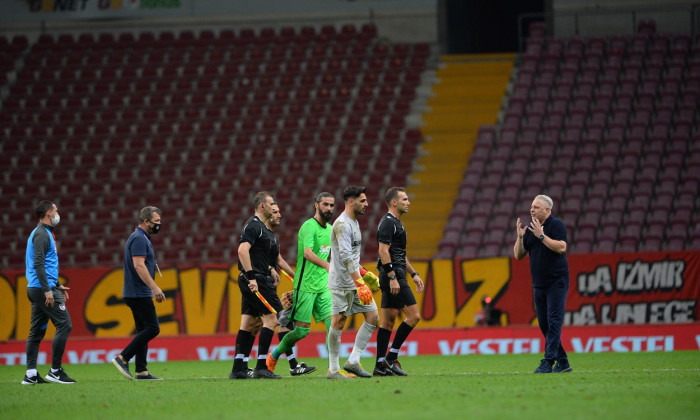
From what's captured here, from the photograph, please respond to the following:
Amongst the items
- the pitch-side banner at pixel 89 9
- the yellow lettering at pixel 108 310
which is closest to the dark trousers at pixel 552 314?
the yellow lettering at pixel 108 310

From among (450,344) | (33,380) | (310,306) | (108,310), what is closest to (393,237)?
(310,306)

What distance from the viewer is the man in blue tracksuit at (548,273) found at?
12.2 meters

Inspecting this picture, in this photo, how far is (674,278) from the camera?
1961cm

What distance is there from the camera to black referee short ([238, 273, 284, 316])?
12.5 meters

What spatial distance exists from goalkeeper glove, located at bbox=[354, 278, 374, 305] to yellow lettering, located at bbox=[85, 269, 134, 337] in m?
10.3

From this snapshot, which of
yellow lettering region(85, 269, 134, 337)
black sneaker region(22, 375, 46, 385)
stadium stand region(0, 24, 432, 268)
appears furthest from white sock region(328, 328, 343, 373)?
stadium stand region(0, 24, 432, 268)

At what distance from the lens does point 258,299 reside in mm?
12438

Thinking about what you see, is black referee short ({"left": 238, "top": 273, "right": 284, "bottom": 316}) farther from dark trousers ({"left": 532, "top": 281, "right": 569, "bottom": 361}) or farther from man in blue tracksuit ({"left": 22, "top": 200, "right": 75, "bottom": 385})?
dark trousers ({"left": 532, "top": 281, "right": 569, "bottom": 361})

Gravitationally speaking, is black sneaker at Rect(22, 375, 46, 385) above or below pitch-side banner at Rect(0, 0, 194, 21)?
below

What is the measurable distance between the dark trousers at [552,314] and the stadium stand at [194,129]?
1254cm

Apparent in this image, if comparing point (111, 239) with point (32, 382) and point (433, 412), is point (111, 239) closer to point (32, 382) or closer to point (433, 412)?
point (32, 382)

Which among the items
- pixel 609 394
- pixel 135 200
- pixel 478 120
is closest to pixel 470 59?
pixel 478 120

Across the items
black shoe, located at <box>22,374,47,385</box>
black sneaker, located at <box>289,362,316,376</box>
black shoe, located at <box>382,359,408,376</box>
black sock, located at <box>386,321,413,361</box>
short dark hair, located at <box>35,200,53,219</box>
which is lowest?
black shoe, located at <box>22,374,47,385</box>

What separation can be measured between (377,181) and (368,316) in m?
15.1
